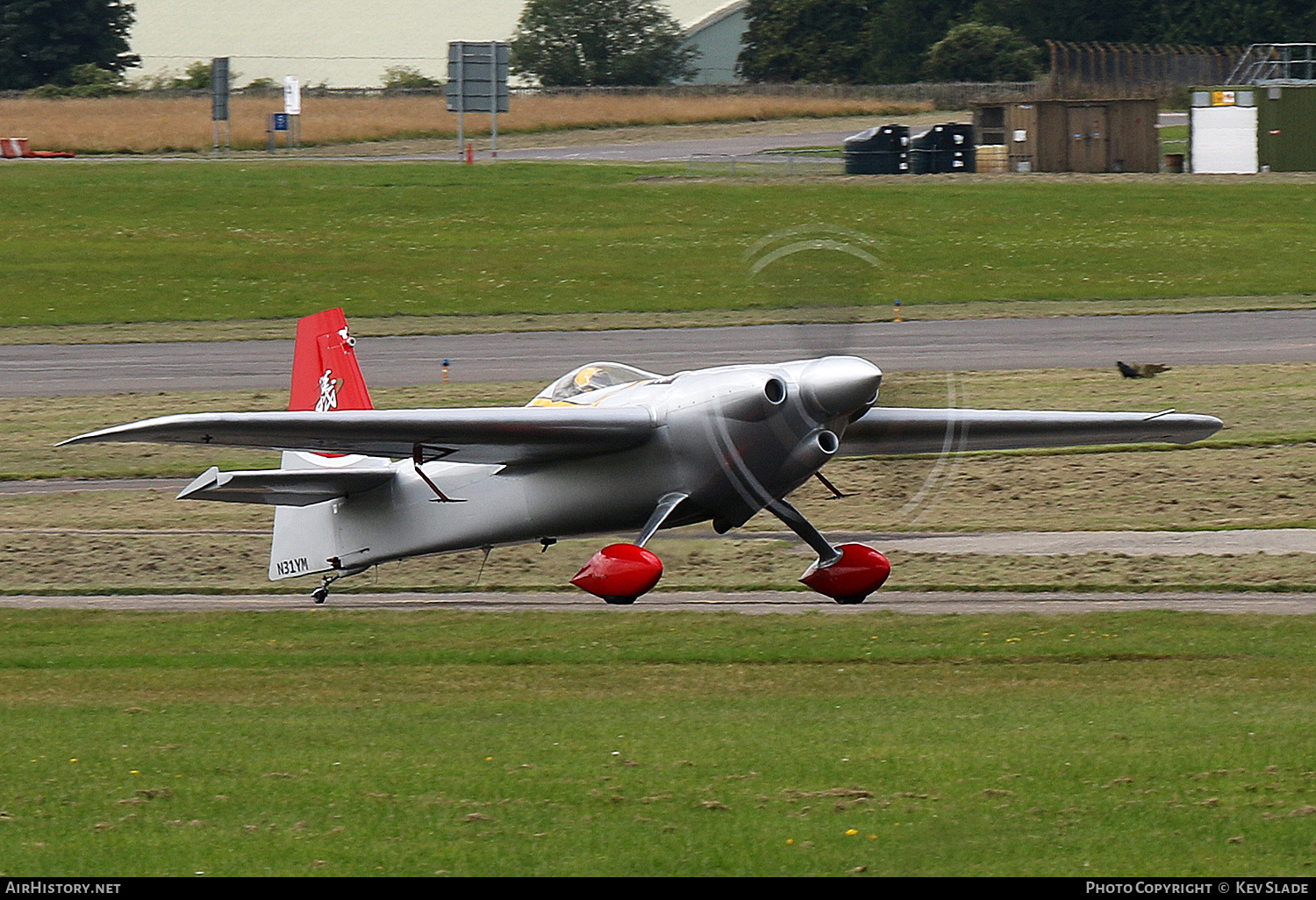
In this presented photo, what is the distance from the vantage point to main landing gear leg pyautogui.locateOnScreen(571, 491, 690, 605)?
16.2 meters

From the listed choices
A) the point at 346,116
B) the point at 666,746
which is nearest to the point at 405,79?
the point at 346,116

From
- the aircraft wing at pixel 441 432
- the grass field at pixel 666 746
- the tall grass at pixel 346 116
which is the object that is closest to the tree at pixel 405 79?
the tall grass at pixel 346 116

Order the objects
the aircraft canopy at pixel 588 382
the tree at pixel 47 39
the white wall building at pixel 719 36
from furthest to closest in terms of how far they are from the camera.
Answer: the white wall building at pixel 719 36, the tree at pixel 47 39, the aircraft canopy at pixel 588 382

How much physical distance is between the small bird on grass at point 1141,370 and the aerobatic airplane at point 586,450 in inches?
491

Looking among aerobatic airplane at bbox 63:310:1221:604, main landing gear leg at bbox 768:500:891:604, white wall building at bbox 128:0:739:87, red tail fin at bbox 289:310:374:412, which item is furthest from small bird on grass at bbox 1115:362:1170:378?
white wall building at bbox 128:0:739:87

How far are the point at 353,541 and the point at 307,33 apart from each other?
105 m

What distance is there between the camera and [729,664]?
14.6 m

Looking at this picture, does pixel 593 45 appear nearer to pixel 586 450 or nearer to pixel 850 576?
pixel 850 576

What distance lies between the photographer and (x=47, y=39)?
106312mm

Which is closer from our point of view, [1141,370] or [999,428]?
[999,428]

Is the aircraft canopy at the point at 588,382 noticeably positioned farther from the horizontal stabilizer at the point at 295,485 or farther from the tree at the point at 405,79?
the tree at the point at 405,79

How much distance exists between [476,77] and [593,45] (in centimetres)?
4827

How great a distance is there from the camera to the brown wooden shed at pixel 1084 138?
68062 mm

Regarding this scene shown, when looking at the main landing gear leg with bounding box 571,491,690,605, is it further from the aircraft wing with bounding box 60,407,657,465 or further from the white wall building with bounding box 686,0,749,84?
the white wall building with bounding box 686,0,749,84
